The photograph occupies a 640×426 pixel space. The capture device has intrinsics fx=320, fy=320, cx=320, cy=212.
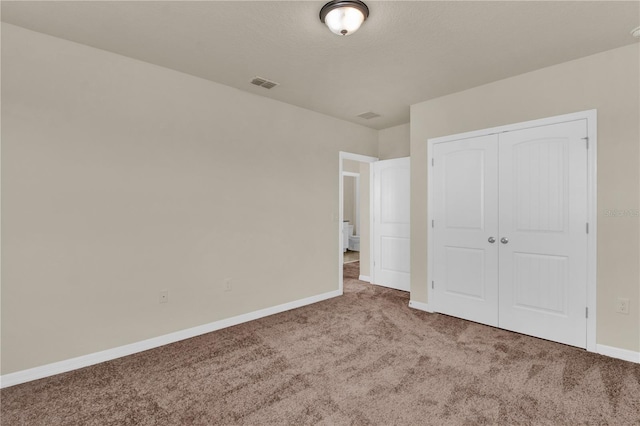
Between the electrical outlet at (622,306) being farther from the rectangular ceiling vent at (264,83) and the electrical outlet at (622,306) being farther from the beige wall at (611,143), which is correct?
the rectangular ceiling vent at (264,83)

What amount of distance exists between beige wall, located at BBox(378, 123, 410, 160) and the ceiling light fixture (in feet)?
9.95

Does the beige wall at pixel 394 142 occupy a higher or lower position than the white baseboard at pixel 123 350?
higher

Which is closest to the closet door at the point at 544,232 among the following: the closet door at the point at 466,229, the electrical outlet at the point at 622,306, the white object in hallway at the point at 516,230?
the white object in hallway at the point at 516,230

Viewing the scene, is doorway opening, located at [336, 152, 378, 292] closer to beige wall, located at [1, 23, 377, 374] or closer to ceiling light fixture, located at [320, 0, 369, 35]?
beige wall, located at [1, 23, 377, 374]

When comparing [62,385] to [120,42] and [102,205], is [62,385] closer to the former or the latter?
[102,205]

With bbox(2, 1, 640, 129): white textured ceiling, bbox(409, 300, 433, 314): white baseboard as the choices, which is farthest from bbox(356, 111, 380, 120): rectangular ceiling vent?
bbox(409, 300, 433, 314): white baseboard

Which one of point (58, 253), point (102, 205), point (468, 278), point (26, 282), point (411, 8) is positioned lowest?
point (468, 278)

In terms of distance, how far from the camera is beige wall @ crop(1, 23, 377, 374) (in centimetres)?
244

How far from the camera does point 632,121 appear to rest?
2689 mm

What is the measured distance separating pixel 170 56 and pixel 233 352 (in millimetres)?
2722

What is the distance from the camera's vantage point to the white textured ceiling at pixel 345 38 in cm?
219

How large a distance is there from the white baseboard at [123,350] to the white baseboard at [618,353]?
3157 mm

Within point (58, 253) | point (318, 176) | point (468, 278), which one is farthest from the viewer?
point (318, 176)

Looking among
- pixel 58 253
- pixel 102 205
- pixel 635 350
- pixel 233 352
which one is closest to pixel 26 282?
pixel 58 253
